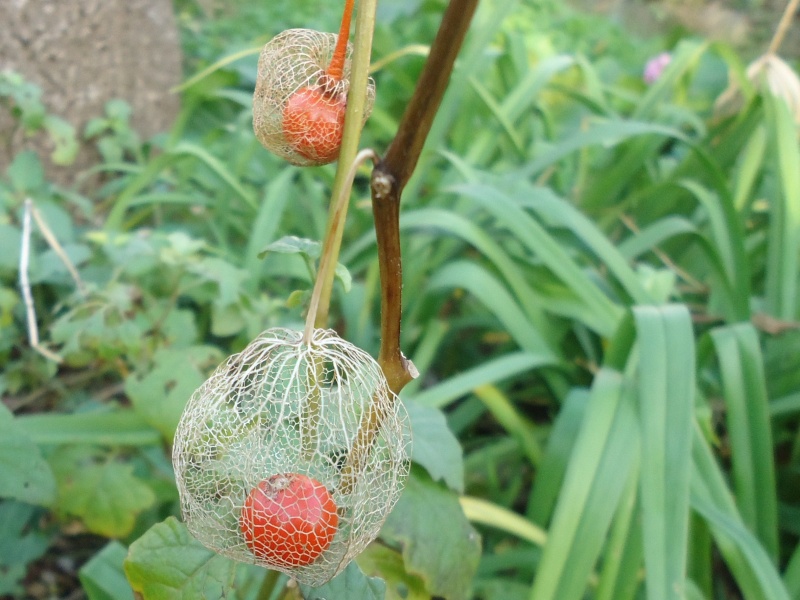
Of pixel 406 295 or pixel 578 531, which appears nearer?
pixel 578 531

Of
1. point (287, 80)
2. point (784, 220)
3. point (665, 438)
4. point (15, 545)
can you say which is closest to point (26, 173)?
point (15, 545)

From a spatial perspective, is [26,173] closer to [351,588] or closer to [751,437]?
[351,588]

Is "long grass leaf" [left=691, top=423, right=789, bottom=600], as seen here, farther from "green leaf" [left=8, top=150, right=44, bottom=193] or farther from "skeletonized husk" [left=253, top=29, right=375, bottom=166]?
"green leaf" [left=8, top=150, right=44, bottom=193]

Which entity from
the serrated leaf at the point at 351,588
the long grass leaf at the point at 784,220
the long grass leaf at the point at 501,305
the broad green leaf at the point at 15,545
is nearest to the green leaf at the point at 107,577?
the broad green leaf at the point at 15,545

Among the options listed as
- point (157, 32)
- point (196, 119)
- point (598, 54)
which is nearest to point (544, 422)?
point (196, 119)

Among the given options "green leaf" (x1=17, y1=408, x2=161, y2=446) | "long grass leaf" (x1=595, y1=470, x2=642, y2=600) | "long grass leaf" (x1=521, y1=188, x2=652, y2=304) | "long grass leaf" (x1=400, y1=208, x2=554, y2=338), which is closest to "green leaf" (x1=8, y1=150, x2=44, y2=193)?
"green leaf" (x1=17, y1=408, x2=161, y2=446)

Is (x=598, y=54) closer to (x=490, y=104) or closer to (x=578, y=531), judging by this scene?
(x=490, y=104)

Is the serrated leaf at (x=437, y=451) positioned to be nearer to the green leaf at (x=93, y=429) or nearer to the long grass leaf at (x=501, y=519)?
the long grass leaf at (x=501, y=519)
